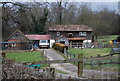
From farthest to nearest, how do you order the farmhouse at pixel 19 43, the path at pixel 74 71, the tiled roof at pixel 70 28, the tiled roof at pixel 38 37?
the tiled roof at pixel 70 28 → the tiled roof at pixel 38 37 → the farmhouse at pixel 19 43 → the path at pixel 74 71

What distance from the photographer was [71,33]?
460 inches

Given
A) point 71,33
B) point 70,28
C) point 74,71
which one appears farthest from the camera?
point 71,33

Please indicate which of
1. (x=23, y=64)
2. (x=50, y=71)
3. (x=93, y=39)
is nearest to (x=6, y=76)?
(x=23, y=64)

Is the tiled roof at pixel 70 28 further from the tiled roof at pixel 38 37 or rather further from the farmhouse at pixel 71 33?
the tiled roof at pixel 38 37

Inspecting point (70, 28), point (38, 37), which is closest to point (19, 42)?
point (38, 37)

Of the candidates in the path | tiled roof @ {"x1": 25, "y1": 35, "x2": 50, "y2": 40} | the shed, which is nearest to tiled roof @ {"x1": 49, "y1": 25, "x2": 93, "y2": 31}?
tiled roof @ {"x1": 25, "y1": 35, "x2": 50, "y2": 40}

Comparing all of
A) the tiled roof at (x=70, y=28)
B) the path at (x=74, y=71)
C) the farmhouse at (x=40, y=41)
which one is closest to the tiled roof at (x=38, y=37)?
the farmhouse at (x=40, y=41)

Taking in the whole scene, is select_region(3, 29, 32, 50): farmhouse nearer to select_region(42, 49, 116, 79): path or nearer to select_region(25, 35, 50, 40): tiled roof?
select_region(25, 35, 50, 40): tiled roof

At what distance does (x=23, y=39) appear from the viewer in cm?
1002

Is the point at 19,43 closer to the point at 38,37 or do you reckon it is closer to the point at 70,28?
the point at 38,37

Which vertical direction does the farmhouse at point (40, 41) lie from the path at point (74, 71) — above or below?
below

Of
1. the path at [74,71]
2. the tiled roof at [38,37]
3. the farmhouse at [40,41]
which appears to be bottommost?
the farmhouse at [40,41]

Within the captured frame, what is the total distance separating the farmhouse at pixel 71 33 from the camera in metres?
11.3

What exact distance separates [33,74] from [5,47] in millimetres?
8053
